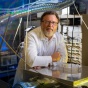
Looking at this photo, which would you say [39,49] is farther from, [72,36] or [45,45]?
[72,36]

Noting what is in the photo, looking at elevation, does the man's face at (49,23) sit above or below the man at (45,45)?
above

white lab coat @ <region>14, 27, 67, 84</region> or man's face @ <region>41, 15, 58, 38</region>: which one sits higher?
man's face @ <region>41, 15, 58, 38</region>

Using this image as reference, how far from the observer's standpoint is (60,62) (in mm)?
717

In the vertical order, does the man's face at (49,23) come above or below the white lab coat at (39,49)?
above

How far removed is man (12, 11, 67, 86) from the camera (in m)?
0.63

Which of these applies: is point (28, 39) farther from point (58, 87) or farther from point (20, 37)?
point (58, 87)

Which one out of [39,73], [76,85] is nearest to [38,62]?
[39,73]

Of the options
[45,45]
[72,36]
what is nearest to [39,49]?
[45,45]

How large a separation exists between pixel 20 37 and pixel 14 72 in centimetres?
13

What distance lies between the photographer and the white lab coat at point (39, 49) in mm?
628

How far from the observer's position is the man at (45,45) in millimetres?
632

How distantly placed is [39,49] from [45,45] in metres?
0.04

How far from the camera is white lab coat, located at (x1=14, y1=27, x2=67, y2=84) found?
0.63m

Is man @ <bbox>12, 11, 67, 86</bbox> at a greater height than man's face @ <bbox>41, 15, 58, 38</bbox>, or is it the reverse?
man's face @ <bbox>41, 15, 58, 38</bbox>
